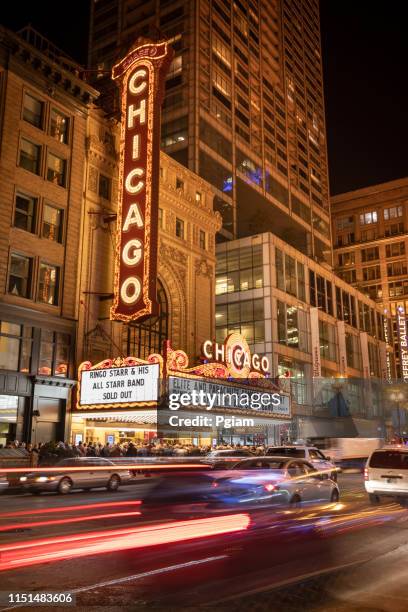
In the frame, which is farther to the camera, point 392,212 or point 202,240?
point 392,212

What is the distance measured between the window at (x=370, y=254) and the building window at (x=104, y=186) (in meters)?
84.3

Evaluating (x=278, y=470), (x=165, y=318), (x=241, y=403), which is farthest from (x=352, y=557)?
(x=165, y=318)

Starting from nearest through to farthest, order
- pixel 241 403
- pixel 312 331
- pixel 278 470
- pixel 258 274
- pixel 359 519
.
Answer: pixel 359 519 < pixel 278 470 < pixel 241 403 < pixel 258 274 < pixel 312 331

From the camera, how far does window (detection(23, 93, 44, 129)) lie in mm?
32656

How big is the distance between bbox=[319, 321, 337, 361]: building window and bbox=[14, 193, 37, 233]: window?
41619 mm

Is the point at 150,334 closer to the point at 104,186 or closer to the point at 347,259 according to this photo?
the point at 104,186

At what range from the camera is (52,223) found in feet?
109

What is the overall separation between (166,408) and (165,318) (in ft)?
39.5

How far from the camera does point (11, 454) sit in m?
24.5

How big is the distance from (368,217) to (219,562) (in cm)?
11509

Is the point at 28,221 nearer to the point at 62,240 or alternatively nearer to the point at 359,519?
the point at 62,240

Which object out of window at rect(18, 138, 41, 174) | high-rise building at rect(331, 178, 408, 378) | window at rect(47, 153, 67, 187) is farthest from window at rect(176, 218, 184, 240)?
high-rise building at rect(331, 178, 408, 378)

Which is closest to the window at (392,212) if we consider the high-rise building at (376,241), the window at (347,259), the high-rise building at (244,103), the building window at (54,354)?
the high-rise building at (376,241)

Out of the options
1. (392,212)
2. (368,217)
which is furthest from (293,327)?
(368,217)
